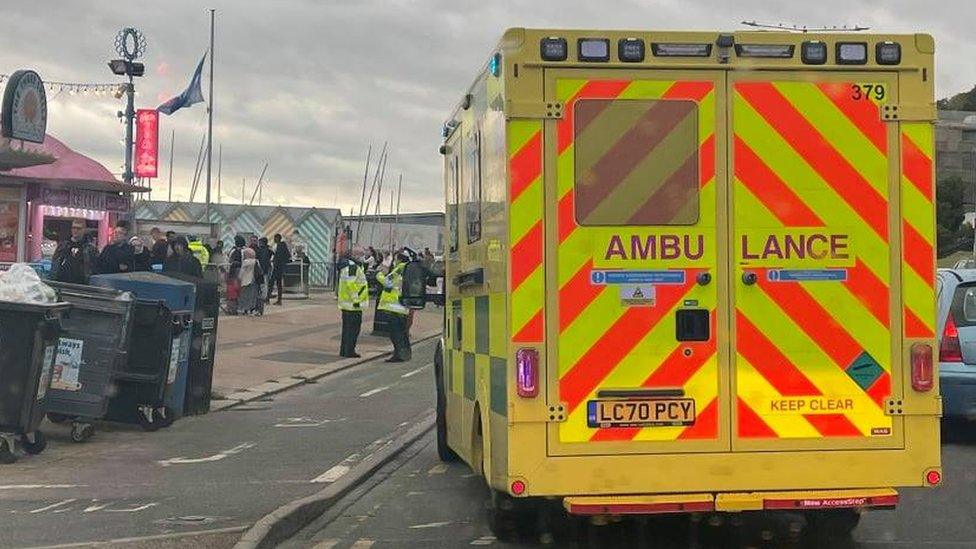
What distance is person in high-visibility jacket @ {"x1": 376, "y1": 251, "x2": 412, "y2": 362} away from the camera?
20.9 metres

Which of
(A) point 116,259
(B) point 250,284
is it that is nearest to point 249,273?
(B) point 250,284

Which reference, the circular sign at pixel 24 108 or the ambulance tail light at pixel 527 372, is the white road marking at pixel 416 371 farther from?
the ambulance tail light at pixel 527 372

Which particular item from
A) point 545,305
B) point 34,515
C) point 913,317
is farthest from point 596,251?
point 34,515

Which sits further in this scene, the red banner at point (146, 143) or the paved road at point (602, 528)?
the red banner at point (146, 143)

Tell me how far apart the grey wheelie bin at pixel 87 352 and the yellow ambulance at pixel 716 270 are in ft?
20.0

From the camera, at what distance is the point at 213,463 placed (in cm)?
1054

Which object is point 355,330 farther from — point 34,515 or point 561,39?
point 561,39

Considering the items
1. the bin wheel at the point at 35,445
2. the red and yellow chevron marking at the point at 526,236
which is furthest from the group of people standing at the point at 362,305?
the red and yellow chevron marking at the point at 526,236

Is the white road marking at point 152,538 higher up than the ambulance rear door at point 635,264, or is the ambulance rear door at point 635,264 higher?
the ambulance rear door at point 635,264

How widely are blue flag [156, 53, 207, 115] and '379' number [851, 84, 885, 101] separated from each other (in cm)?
3506

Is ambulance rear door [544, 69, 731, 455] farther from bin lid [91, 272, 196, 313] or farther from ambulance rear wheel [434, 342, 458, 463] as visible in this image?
bin lid [91, 272, 196, 313]

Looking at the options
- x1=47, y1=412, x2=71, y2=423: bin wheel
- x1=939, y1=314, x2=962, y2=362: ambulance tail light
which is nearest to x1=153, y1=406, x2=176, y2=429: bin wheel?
x1=47, y1=412, x2=71, y2=423: bin wheel

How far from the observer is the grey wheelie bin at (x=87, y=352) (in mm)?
11250

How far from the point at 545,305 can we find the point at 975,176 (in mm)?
48693
